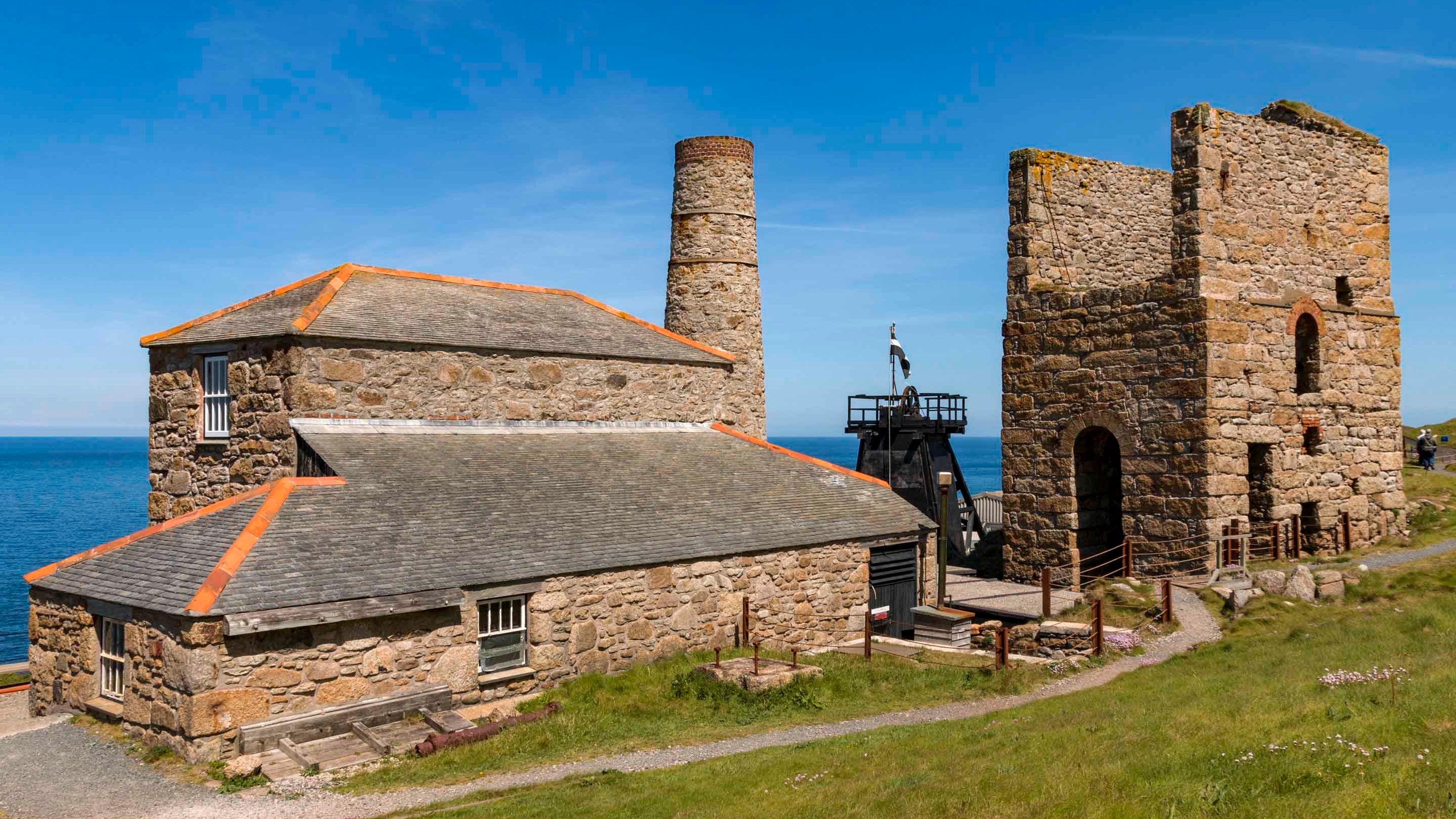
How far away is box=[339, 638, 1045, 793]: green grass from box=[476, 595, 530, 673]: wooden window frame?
0.70 metres

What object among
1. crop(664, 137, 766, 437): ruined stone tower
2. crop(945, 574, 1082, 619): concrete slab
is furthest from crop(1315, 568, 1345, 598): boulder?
crop(664, 137, 766, 437): ruined stone tower

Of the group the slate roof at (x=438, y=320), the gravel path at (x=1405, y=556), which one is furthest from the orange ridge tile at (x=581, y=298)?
the gravel path at (x=1405, y=556)

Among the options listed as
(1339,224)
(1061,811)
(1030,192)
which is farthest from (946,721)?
(1339,224)

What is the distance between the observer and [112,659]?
13938 millimetres

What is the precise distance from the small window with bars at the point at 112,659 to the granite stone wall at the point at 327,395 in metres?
3.58

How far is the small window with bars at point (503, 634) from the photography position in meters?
14.9

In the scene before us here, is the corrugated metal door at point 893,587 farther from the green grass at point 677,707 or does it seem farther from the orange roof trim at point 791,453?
the green grass at point 677,707

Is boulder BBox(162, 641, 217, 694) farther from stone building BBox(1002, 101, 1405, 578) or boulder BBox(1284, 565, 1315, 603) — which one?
boulder BBox(1284, 565, 1315, 603)

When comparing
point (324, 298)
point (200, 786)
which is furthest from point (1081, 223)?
point (200, 786)

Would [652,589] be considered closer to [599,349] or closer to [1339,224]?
[599,349]

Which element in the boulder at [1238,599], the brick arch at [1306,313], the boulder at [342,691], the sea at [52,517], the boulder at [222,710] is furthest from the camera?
the sea at [52,517]

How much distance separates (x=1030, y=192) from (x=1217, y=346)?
4889 millimetres

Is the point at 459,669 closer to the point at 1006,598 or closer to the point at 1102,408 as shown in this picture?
the point at 1006,598

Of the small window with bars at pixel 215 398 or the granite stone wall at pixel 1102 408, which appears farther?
the granite stone wall at pixel 1102 408
